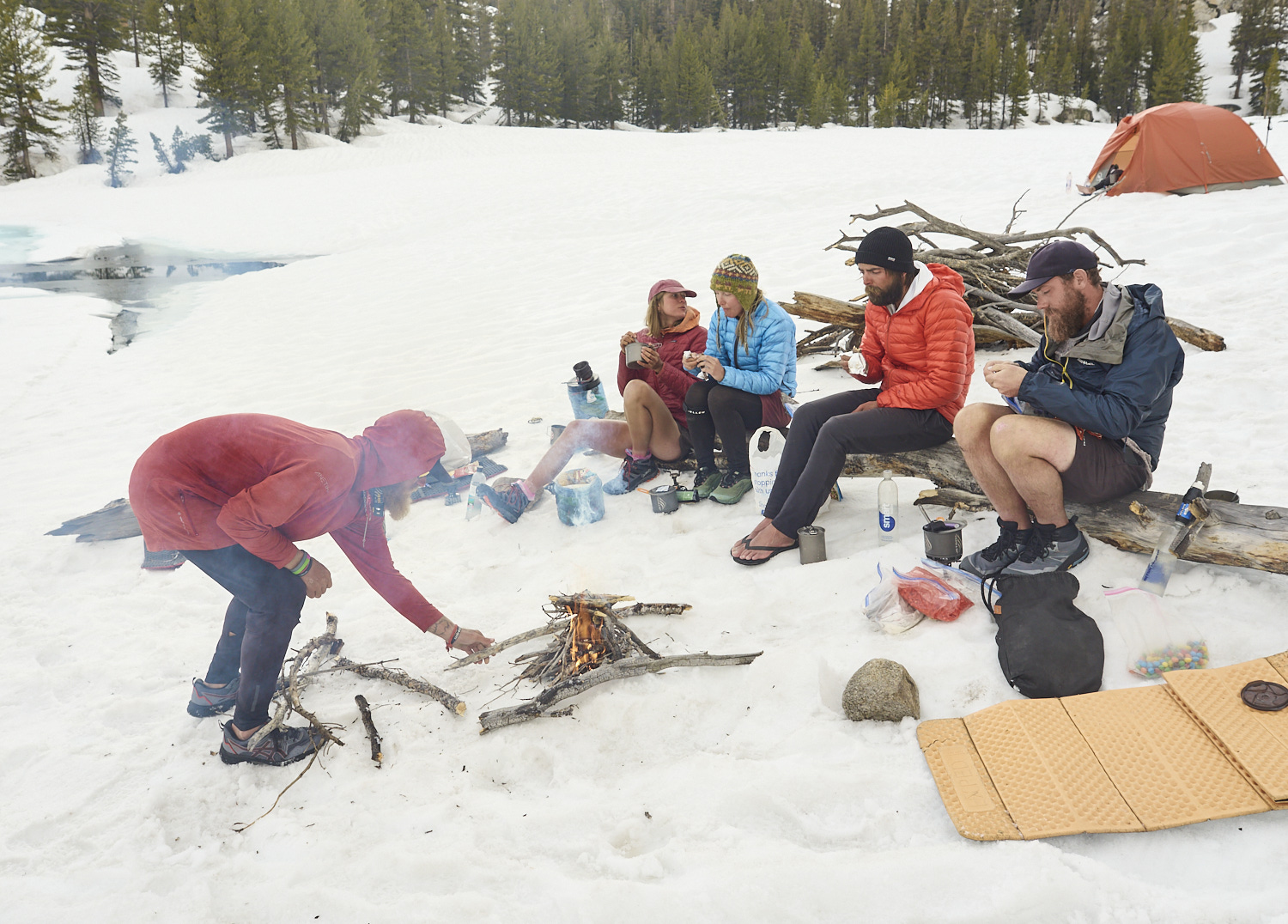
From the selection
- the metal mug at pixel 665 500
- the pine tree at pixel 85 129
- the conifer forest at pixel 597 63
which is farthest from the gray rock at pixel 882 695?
the pine tree at pixel 85 129

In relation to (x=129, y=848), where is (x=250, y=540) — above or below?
above

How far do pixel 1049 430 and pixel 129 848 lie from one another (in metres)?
3.51

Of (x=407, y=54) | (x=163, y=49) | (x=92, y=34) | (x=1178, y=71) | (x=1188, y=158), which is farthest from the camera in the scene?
(x=1178, y=71)

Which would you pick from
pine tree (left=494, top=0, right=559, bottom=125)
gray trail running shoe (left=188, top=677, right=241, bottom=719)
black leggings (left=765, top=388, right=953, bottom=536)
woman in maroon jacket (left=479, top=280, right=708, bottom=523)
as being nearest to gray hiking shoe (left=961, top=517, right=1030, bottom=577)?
black leggings (left=765, top=388, right=953, bottom=536)

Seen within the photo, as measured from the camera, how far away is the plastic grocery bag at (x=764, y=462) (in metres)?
4.16

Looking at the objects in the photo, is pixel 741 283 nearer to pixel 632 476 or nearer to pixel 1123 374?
pixel 632 476

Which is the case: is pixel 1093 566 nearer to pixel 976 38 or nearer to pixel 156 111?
pixel 156 111

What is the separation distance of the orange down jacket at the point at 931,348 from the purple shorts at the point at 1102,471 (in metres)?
0.68

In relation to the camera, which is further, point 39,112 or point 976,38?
point 976,38

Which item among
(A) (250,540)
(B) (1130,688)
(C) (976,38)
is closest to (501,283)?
(A) (250,540)

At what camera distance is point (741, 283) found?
13.7 feet

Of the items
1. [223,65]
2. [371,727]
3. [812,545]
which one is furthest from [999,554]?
[223,65]

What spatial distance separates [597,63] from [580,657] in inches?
2114

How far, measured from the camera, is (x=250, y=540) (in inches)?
95.9
